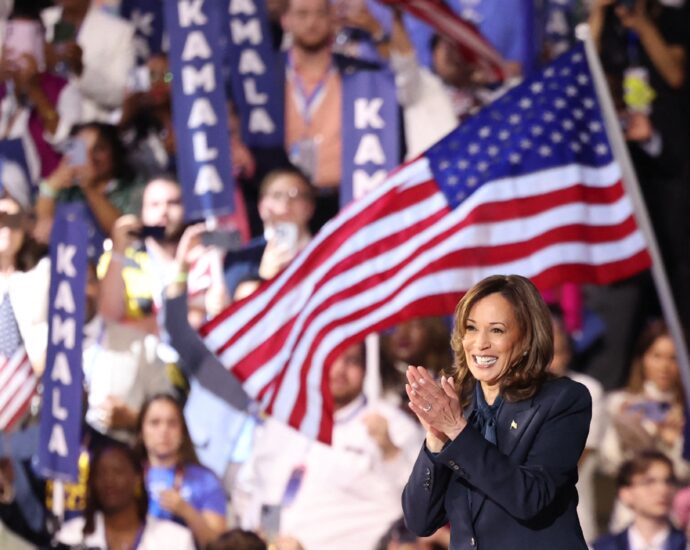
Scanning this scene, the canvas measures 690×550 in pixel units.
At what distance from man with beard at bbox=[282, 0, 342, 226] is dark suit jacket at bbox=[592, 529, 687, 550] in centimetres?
208

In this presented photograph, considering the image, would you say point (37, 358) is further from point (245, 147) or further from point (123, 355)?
point (245, 147)

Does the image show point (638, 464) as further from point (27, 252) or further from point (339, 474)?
point (27, 252)

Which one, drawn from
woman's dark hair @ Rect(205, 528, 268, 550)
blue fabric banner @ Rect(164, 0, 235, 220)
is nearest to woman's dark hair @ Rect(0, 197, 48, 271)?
blue fabric banner @ Rect(164, 0, 235, 220)

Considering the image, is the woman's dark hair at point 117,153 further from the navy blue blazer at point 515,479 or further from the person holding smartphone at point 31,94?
the navy blue blazer at point 515,479

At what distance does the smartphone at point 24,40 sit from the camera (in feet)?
25.5

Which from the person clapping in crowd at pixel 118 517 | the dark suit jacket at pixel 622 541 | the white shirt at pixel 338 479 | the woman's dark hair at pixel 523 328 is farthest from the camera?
the person clapping in crowd at pixel 118 517

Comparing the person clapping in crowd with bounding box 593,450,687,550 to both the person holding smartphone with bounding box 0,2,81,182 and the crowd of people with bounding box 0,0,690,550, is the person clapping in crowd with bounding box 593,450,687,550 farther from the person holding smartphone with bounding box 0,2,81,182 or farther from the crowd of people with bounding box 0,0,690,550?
the person holding smartphone with bounding box 0,2,81,182

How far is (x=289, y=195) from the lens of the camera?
23.2ft

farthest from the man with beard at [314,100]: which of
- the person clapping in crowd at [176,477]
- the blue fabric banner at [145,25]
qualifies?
the person clapping in crowd at [176,477]

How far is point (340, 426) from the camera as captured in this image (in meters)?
6.57

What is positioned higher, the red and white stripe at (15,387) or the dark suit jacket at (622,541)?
the red and white stripe at (15,387)

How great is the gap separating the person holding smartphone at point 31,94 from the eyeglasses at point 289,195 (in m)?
1.30

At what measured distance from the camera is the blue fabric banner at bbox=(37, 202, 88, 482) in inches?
266

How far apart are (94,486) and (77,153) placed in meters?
1.76
